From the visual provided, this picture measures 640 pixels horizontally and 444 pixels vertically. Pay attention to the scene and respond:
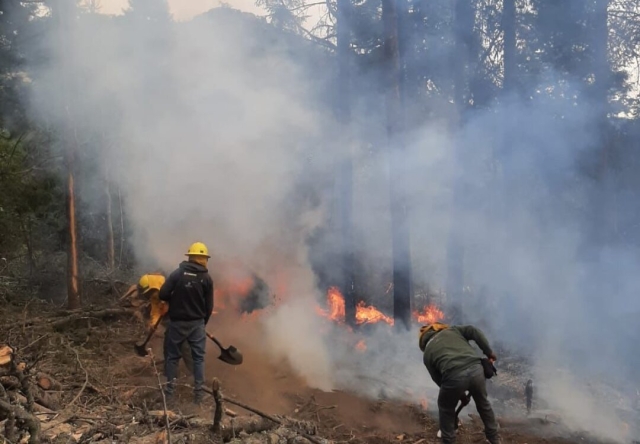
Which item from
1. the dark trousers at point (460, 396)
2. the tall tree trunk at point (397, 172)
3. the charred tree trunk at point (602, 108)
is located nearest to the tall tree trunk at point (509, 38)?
the charred tree trunk at point (602, 108)

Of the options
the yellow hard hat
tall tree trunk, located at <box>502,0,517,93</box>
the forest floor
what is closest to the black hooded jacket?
the yellow hard hat

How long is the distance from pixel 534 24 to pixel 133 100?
900cm

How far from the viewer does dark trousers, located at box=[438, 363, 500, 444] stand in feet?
16.1

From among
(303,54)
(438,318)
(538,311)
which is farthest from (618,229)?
(303,54)

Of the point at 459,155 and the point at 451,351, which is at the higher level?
the point at 459,155

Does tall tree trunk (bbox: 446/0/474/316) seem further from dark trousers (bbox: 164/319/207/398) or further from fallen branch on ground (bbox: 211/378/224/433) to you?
fallen branch on ground (bbox: 211/378/224/433)

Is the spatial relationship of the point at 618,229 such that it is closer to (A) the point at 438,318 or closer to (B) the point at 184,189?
(A) the point at 438,318

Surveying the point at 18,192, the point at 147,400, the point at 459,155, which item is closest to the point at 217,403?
the point at 147,400

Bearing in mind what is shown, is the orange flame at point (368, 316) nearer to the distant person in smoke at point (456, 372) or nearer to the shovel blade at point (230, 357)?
the shovel blade at point (230, 357)

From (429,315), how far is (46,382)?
319 inches

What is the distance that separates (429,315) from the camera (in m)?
11.2

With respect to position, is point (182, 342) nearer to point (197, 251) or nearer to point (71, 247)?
point (197, 251)

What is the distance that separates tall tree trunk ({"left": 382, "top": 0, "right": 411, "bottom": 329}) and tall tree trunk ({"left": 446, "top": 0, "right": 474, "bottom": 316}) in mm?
1470

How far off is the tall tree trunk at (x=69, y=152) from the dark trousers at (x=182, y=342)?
3526 millimetres
